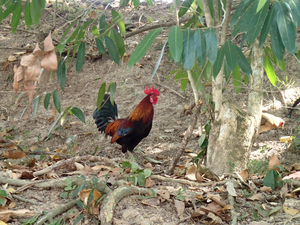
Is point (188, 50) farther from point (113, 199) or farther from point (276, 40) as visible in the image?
point (113, 199)

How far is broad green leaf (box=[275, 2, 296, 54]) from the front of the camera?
5.39 ft

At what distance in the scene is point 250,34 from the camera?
1754 millimetres

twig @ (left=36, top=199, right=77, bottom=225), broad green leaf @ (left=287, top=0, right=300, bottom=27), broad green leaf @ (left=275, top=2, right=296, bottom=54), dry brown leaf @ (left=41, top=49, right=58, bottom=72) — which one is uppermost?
broad green leaf @ (left=287, top=0, right=300, bottom=27)

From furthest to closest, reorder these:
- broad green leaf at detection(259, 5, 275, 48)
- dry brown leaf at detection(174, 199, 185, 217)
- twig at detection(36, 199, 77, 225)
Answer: dry brown leaf at detection(174, 199, 185, 217), twig at detection(36, 199, 77, 225), broad green leaf at detection(259, 5, 275, 48)

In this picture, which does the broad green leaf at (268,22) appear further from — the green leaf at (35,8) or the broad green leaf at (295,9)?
the green leaf at (35,8)

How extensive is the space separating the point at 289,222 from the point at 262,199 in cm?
37

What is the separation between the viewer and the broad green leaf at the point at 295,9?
5.28 feet

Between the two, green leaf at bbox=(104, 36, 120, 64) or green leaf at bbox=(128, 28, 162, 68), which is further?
green leaf at bbox=(104, 36, 120, 64)

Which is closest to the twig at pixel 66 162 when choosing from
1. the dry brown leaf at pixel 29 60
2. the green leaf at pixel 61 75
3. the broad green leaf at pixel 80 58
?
the green leaf at pixel 61 75

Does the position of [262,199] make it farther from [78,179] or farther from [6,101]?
[6,101]

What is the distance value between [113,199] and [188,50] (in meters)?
1.07

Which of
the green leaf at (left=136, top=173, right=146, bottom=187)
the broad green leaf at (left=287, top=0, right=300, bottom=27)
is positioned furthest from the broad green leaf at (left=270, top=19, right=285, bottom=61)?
the green leaf at (left=136, top=173, right=146, bottom=187)

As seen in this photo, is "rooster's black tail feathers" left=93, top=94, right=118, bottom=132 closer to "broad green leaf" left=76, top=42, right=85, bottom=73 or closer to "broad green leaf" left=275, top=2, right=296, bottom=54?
"broad green leaf" left=76, top=42, right=85, bottom=73

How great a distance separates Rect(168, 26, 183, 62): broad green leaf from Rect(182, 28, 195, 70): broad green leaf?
3.4 inches
